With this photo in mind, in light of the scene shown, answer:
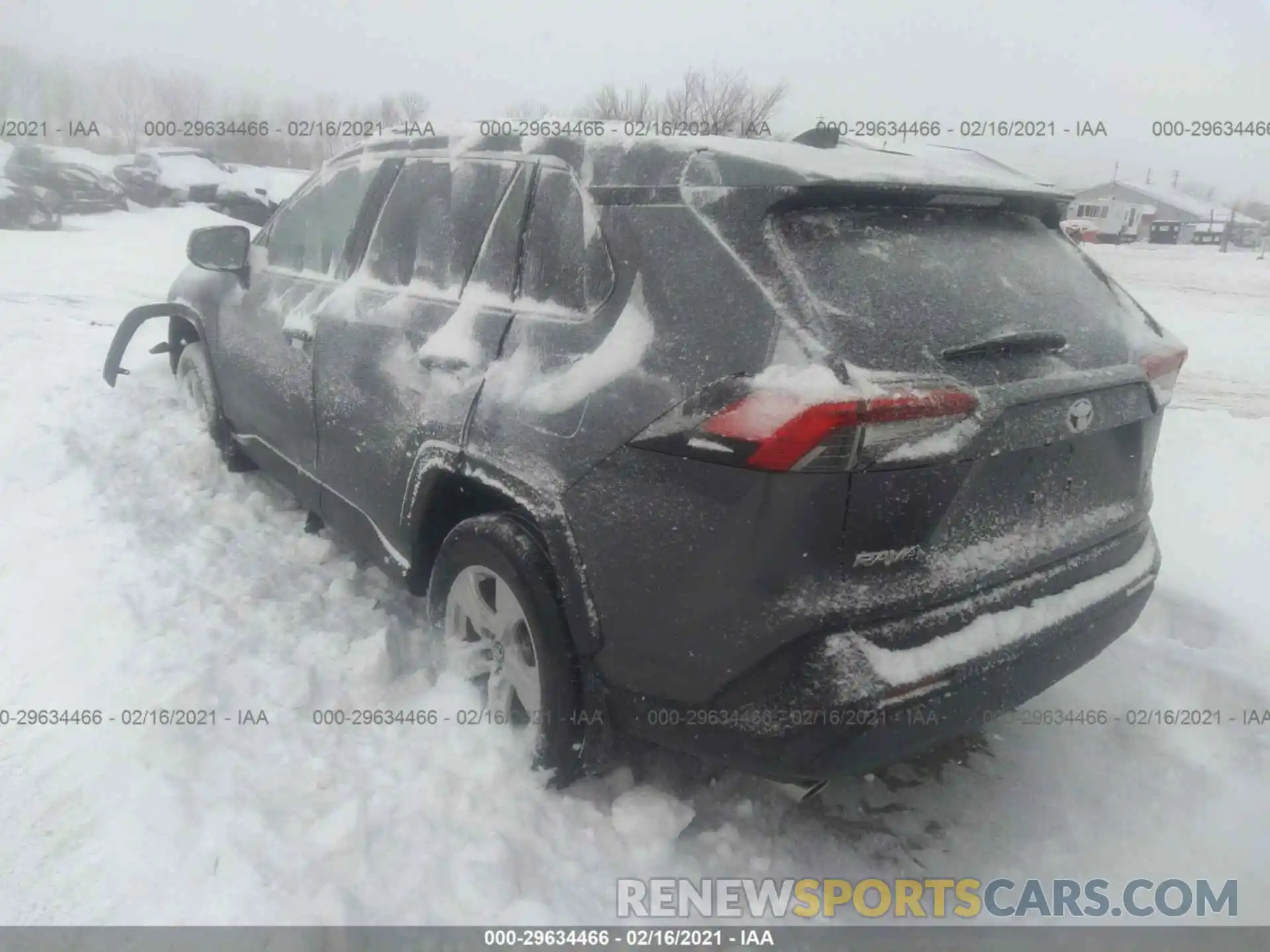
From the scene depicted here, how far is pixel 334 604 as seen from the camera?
11.4 feet

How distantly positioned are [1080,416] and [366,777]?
7.44 feet

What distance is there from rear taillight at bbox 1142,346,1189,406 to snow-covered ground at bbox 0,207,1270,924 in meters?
1.32

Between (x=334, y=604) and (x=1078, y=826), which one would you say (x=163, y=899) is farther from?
(x=1078, y=826)

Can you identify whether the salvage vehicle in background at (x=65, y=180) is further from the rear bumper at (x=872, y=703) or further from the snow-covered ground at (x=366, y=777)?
the rear bumper at (x=872, y=703)

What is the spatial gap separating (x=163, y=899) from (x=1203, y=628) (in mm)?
4058

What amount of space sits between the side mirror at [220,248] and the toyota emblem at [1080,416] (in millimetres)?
3673

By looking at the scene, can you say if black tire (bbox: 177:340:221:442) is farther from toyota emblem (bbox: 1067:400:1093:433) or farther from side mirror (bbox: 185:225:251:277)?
toyota emblem (bbox: 1067:400:1093:433)

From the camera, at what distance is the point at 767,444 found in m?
1.77

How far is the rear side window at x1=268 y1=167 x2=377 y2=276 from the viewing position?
351 centimetres

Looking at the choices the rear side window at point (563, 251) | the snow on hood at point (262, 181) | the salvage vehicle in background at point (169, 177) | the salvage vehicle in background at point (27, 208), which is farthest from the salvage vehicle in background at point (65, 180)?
the rear side window at point (563, 251)

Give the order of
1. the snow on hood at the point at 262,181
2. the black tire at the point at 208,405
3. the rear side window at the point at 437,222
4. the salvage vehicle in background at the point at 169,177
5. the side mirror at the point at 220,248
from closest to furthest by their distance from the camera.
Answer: the rear side window at the point at 437,222 < the side mirror at the point at 220,248 < the black tire at the point at 208,405 < the snow on hood at the point at 262,181 < the salvage vehicle in background at the point at 169,177

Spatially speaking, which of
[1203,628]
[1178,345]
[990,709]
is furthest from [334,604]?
[1203,628]

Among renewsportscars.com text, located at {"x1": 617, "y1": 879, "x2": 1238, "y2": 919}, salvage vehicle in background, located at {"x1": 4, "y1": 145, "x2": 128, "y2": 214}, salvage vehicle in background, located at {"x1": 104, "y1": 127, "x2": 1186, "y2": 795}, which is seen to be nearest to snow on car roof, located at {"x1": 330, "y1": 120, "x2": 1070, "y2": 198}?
salvage vehicle in background, located at {"x1": 104, "y1": 127, "x2": 1186, "y2": 795}

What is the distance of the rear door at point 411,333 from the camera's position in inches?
105
